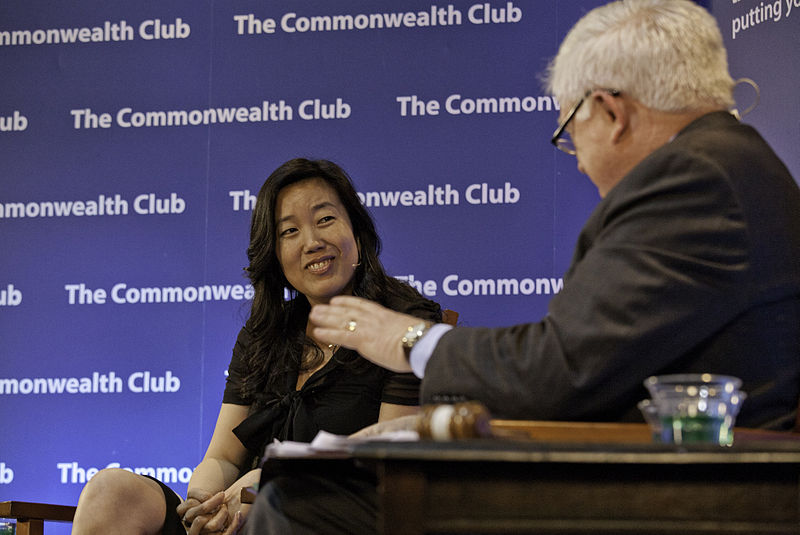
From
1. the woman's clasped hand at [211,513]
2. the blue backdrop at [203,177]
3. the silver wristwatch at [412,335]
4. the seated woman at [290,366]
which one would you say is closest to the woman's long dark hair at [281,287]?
the seated woman at [290,366]

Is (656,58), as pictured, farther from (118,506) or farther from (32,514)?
(32,514)

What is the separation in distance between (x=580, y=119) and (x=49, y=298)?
122 inches

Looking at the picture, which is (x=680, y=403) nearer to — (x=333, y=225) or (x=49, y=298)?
(x=333, y=225)

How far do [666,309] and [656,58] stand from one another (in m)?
0.50

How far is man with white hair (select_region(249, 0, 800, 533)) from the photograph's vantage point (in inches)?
57.7

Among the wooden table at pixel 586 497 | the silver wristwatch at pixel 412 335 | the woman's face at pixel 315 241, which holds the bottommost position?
the wooden table at pixel 586 497

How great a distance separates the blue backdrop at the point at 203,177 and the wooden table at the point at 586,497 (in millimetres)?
2848

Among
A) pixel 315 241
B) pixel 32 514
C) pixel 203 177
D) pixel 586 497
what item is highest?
pixel 203 177

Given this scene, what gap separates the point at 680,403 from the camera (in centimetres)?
124

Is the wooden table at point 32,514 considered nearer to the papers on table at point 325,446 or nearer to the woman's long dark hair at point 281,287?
the woman's long dark hair at point 281,287

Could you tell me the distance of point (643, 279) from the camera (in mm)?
1456

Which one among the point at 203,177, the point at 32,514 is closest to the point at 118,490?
the point at 32,514

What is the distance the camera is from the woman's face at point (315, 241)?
305cm

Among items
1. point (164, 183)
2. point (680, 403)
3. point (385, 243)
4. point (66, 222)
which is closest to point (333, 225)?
point (385, 243)
